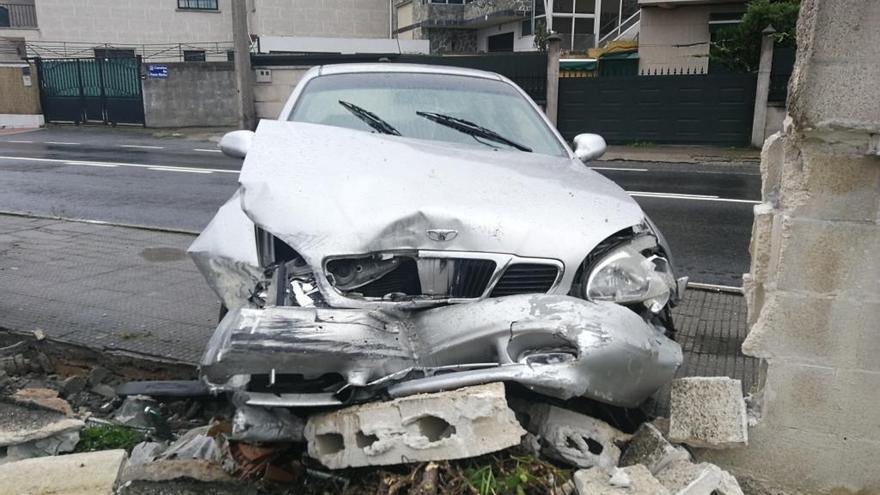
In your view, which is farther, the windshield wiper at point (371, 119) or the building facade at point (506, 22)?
the building facade at point (506, 22)

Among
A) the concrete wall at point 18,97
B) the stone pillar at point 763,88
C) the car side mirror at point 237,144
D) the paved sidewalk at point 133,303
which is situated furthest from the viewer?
the concrete wall at point 18,97

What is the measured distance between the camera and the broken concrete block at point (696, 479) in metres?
2.50

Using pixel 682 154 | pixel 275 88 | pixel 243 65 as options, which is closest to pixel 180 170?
pixel 243 65

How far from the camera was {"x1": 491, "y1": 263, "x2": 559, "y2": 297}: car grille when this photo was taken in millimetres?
2758

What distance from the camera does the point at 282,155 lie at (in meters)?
3.12

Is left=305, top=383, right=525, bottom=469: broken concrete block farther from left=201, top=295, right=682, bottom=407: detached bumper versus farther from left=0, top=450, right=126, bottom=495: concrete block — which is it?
left=0, top=450, right=126, bottom=495: concrete block

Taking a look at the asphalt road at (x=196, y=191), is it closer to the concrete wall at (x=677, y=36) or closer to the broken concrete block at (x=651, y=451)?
the broken concrete block at (x=651, y=451)

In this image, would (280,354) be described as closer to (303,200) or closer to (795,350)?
(303,200)

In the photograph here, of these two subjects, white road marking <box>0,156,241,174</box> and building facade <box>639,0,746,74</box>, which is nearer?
white road marking <box>0,156,241,174</box>

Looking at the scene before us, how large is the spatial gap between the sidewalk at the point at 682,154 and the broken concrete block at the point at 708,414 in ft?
42.4

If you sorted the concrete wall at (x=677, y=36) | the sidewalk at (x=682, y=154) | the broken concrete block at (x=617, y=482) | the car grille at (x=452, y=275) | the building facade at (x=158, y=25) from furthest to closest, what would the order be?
the building facade at (x=158, y=25)
the concrete wall at (x=677, y=36)
the sidewalk at (x=682, y=154)
the car grille at (x=452, y=275)
the broken concrete block at (x=617, y=482)

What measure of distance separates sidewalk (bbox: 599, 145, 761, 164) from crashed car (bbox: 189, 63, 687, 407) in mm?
12807

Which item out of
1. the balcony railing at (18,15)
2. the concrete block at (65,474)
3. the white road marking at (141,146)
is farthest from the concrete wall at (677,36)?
the balcony railing at (18,15)

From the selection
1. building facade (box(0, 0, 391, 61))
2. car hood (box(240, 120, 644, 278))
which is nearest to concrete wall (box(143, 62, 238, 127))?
building facade (box(0, 0, 391, 61))
